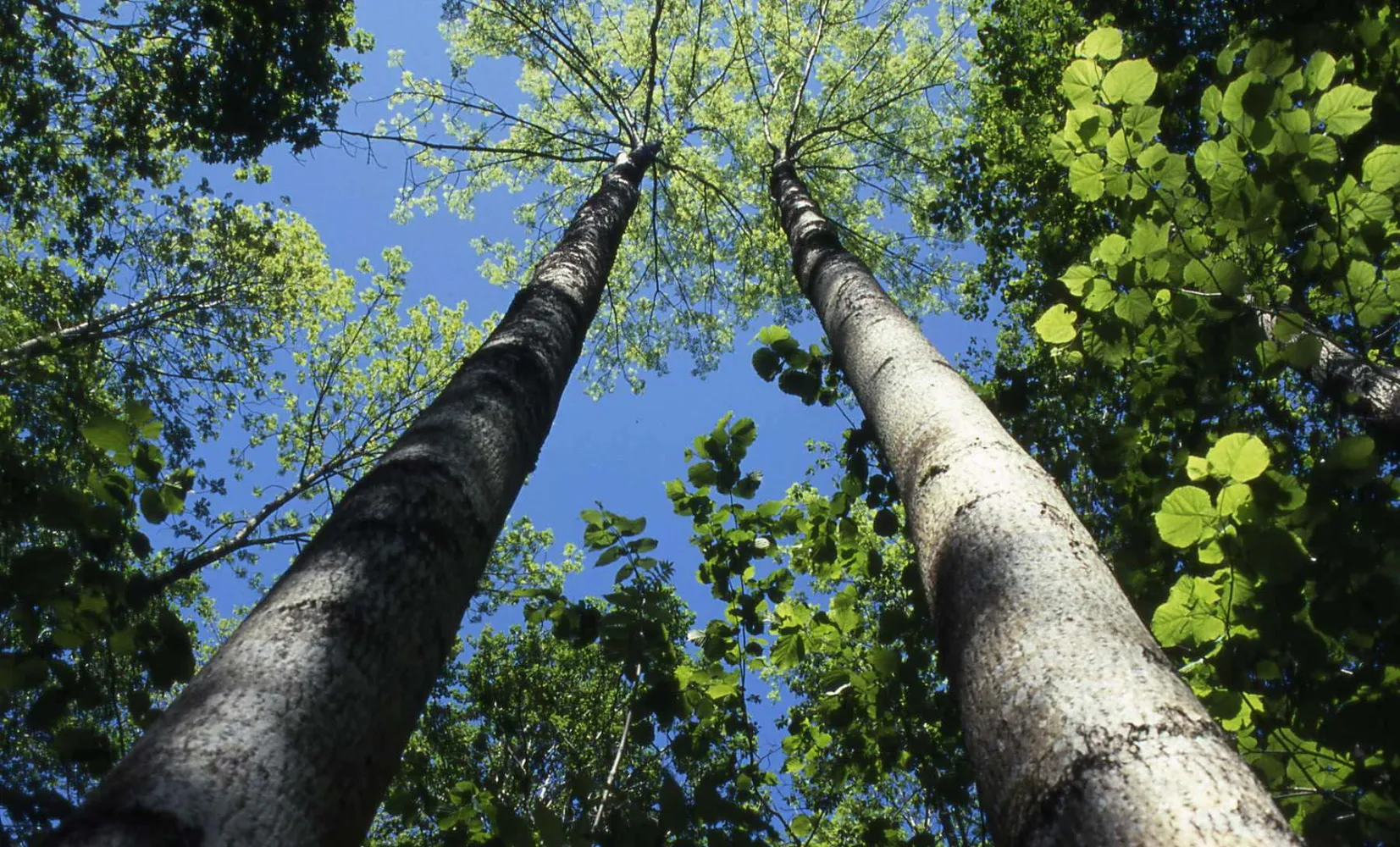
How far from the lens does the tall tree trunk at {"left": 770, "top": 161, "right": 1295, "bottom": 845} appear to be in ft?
2.54

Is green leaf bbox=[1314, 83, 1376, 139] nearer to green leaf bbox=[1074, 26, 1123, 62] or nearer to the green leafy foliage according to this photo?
the green leafy foliage

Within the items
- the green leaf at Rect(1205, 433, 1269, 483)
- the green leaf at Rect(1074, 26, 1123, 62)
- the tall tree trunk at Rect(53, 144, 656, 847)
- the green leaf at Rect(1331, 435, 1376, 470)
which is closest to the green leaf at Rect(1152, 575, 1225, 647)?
the green leaf at Rect(1205, 433, 1269, 483)

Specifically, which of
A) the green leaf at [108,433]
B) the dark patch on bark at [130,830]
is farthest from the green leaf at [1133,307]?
the green leaf at [108,433]

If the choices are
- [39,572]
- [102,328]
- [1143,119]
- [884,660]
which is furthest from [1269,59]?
[102,328]

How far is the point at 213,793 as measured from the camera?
0.83 meters

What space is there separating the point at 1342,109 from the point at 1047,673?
1820 millimetres

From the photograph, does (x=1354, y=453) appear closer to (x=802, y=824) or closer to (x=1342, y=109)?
(x=1342, y=109)

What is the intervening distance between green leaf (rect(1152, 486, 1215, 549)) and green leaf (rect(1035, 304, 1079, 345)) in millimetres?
825

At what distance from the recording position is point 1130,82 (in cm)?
196

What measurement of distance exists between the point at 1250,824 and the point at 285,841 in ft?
3.20

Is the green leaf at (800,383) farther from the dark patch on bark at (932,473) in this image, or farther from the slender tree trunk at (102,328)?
the slender tree trunk at (102,328)

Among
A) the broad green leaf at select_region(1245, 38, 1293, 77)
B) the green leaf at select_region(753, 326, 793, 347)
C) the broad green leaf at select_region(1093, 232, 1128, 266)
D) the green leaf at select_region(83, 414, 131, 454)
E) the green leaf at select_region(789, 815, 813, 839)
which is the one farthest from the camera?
the green leaf at select_region(753, 326, 793, 347)

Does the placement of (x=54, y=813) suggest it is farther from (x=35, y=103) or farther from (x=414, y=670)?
(x=35, y=103)

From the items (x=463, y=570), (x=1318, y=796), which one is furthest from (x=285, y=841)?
(x=1318, y=796)
